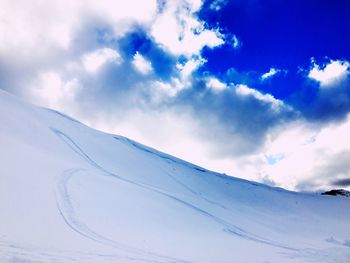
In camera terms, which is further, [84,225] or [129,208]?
[129,208]

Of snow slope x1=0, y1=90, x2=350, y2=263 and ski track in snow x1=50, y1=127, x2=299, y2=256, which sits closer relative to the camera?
snow slope x1=0, y1=90, x2=350, y2=263

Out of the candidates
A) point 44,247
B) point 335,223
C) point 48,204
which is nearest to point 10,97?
point 48,204

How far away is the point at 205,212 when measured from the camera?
22938 mm

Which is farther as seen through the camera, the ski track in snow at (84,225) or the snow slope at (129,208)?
the ski track in snow at (84,225)

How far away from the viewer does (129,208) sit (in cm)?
1750

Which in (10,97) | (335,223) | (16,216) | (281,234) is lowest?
(16,216)

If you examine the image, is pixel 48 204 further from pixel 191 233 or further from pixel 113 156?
pixel 113 156

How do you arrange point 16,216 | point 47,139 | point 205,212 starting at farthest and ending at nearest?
point 47,139, point 205,212, point 16,216

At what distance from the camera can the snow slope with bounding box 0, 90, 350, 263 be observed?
11328 millimetres

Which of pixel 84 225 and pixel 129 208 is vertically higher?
pixel 129 208

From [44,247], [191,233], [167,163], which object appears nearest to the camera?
[44,247]

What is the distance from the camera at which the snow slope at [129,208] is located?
11.3 m

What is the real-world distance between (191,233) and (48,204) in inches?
276

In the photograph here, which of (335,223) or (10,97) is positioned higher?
(10,97)
